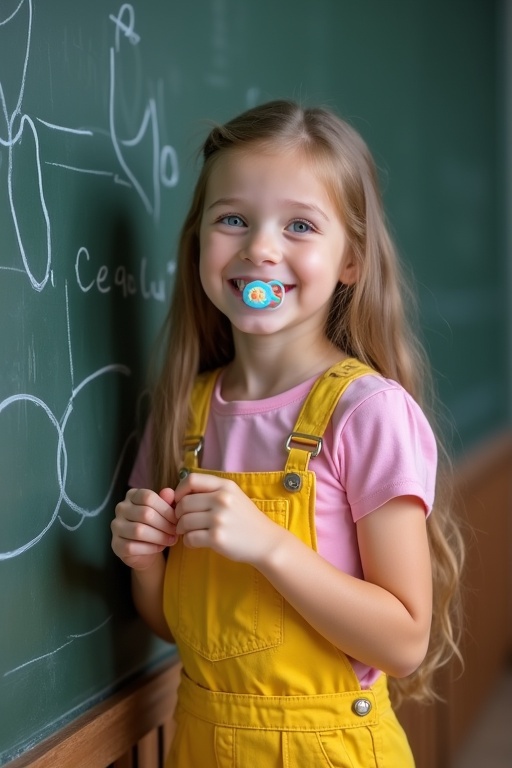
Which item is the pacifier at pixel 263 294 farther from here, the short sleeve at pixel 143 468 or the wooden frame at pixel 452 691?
the wooden frame at pixel 452 691

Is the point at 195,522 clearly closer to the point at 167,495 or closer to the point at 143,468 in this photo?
the point at 167,495

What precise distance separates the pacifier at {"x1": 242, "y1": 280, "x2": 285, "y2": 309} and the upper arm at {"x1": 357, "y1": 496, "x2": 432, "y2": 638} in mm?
269

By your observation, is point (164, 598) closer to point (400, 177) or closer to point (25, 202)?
point (25, 202)

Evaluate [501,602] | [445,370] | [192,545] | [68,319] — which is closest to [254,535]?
[192,545]

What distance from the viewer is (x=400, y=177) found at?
2.29m

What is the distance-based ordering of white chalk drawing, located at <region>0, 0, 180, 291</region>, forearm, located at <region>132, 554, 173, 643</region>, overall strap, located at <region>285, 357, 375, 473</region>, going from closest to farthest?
white chalk drawing, located at <region>0, 0, 180, 291</region> → overall strap, located at <region>285, 357, 375, 473</region> → forearm, located at <region>132, 554, 173, 643</region>

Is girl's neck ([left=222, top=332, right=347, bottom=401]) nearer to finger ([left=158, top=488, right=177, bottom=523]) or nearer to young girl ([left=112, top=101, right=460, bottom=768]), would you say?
young girl ([left=112, top=101, right=460, bottom=768])

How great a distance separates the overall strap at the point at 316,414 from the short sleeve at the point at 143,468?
23cm

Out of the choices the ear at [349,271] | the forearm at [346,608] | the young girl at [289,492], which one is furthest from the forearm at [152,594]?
the ear at [349,271]

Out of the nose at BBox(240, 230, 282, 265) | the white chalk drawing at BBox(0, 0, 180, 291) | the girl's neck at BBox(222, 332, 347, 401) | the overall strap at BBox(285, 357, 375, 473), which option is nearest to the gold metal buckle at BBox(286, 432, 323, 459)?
the overall strap at BBox(285, 357, 375, 473)

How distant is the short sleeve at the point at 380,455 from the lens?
1.05 meters

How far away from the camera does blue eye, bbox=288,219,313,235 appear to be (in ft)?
3.67

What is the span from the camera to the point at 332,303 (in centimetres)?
125

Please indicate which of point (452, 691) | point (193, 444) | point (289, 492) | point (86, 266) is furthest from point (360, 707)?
point (452, 691)
